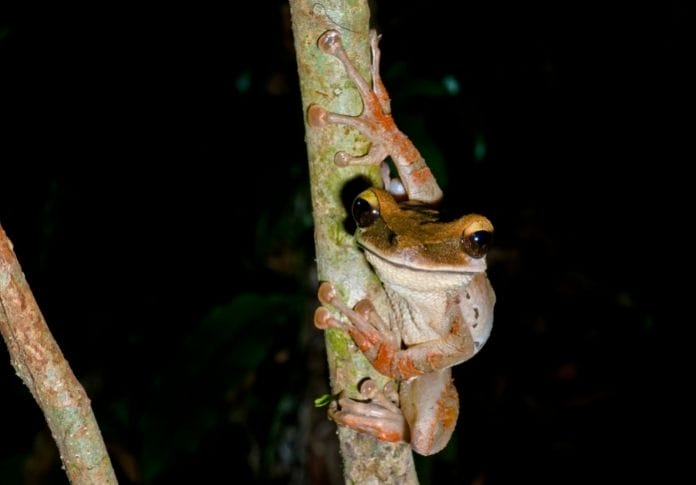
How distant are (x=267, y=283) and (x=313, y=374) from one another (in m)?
0.61

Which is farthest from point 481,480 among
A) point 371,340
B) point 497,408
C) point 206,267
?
point 371,340

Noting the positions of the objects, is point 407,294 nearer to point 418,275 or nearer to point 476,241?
point 418,275

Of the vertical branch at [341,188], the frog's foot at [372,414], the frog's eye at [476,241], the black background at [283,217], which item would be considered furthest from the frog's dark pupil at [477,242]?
the black background at [283,217]

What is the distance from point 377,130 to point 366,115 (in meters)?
0.05

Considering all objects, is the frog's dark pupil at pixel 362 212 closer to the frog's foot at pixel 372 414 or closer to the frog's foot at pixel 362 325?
the frog's foot at pixel 362 325

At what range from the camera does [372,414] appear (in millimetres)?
1760

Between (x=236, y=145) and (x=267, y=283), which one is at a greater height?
(x=236, y=145)

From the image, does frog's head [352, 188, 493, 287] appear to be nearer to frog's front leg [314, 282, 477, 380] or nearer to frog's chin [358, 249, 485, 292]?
frog's chin [358, 249, 485, 292]

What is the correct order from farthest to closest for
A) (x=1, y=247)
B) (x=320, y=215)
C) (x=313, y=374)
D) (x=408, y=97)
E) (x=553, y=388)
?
(x=553, y=388) → (x=313, y=374) → (x=408, y=97) → (x=320, y=215) → (x=1, y=247)

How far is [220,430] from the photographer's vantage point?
4051 millimetres

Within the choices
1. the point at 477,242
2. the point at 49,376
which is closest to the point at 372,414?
the point at 477,242

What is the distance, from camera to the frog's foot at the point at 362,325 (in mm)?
1695

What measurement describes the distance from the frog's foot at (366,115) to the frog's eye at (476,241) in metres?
0.25

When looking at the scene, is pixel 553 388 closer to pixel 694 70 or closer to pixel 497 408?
pixel 497 408
